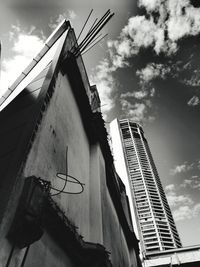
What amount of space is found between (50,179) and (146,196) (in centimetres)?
4975

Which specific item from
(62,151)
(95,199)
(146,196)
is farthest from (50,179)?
(146,196)

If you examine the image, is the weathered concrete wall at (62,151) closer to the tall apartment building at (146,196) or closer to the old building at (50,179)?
the old building at (50,179)

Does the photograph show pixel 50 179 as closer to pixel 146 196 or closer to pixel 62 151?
pixel 62 151

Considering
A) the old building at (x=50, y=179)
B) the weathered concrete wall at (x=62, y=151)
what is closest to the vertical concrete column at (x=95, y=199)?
the old building at (x=50, y=179)

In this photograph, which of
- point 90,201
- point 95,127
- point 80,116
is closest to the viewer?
point 90,201

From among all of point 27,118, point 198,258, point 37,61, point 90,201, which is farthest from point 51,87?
point 198,258

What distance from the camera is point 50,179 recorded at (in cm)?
368

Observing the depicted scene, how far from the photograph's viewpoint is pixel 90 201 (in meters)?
6.04

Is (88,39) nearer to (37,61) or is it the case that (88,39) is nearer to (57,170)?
(37,61)

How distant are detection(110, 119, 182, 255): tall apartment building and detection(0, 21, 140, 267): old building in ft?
99.2

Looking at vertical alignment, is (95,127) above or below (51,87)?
above

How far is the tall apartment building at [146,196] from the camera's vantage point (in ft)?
140

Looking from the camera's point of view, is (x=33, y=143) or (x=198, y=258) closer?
(x=33, y=143)

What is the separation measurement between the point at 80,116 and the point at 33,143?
4.12 m
